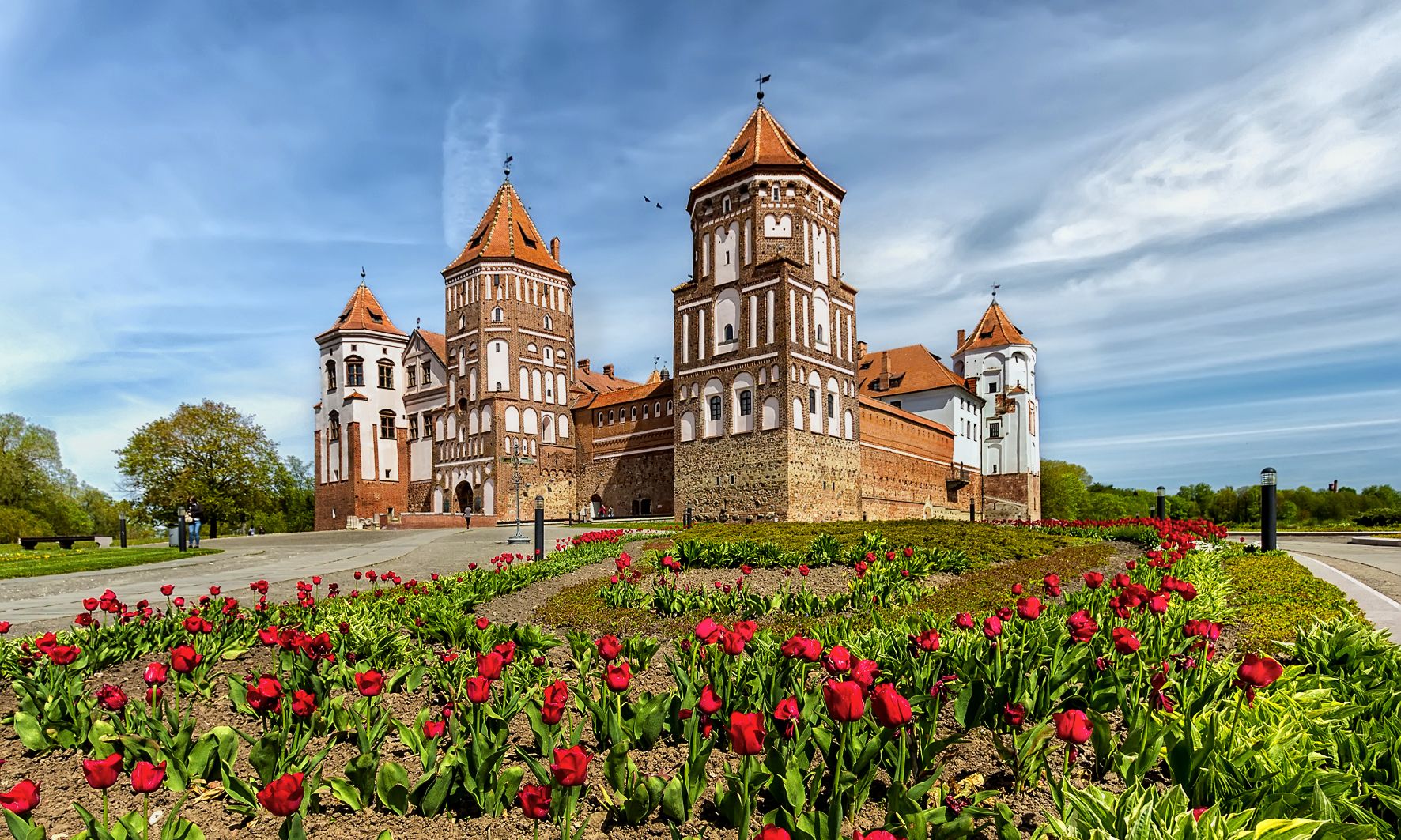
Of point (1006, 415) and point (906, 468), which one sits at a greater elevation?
point (1006, 415)

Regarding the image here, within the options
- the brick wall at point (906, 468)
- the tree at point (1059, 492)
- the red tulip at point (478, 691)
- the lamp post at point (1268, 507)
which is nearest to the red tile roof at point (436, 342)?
the brick wall at point (906, 468)

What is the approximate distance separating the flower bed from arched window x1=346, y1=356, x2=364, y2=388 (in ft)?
159

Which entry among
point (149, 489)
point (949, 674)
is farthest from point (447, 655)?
point (149, 489)

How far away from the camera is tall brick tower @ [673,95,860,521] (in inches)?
1444

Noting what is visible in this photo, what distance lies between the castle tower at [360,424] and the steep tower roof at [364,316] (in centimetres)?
7

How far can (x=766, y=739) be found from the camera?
11.0 feet

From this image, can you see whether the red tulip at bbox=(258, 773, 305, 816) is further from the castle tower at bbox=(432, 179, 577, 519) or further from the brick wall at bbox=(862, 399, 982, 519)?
the castle tower at bbox=(432, 179, 577, 519)

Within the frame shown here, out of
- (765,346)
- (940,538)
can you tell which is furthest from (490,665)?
(765,346)

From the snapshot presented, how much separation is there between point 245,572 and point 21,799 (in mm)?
16084

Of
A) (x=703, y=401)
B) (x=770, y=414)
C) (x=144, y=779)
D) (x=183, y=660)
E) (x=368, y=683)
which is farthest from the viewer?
(x=703, y=401)

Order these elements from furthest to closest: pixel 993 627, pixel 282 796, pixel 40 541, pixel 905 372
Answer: pixel 905 372, pixel 40 541, pixel 993 627, pixel 282 796

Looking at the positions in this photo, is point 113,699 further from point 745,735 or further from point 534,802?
point 745,735

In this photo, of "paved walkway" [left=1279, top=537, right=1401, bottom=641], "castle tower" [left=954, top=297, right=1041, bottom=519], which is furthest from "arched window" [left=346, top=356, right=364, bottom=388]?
"paved walkway" [left=1279, top=537, right=1401, bottom=641]

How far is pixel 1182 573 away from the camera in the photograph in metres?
7.85
